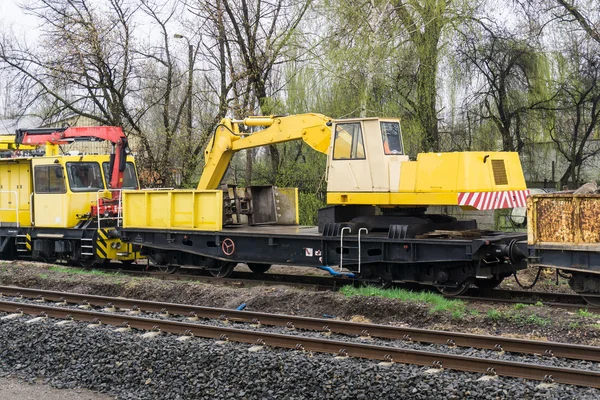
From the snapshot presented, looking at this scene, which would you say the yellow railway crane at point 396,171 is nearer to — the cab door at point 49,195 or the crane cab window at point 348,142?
the crane cab window at point 348,142

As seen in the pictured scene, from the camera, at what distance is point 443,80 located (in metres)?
23.7

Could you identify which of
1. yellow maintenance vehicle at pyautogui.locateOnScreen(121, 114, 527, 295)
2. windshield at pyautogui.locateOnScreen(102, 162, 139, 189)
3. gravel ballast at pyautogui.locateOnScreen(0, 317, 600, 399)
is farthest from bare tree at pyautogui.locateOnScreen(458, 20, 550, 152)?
gravel ballast at pyautogui.locateOnScreen(0, 317, 600, 399)

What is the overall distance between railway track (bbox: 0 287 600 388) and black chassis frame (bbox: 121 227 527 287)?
3225mm

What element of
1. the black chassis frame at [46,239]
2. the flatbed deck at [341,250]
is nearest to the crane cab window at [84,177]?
the black chassis frame at [46,239]

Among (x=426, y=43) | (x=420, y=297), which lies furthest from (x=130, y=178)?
(x=426, y=43)

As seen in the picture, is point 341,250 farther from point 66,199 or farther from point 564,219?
point 66,199

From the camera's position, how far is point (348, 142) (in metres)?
13.4

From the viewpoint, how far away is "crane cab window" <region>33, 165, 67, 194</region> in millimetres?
17203

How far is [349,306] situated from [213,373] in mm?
4037

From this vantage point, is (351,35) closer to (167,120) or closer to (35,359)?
(167,120)

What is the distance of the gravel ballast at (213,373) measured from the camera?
22.3 ft

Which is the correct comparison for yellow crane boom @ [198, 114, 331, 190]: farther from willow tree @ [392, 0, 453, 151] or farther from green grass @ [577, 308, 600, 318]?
willow tree @ [392, 0, 453, 151]

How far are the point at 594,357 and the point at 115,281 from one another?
9642 mm

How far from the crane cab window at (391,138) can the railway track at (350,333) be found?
4605mm
